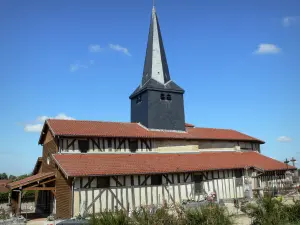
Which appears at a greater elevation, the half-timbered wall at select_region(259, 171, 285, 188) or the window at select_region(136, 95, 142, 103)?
the window at select_region(136, 95, 142, 103)

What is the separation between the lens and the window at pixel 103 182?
15318mm

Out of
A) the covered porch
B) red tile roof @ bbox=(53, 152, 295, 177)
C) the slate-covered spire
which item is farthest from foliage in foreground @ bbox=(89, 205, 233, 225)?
the slate-covered spire

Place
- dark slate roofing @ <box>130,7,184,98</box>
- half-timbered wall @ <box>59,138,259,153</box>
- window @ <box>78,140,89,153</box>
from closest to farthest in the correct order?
1. half-timbered wall @ <box>59,138,259,153</box>
2. window @ <box>78,140,89,153</box>
3. dark slate roofing @ <box>130,7,184,98</box>

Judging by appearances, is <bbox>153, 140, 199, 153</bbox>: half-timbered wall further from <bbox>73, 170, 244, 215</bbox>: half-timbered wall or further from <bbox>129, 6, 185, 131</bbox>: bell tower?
<bbox>73, 170, 244, 215</bbox>: half-timbered wall

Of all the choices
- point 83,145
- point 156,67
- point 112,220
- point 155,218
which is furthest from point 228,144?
point 112,220

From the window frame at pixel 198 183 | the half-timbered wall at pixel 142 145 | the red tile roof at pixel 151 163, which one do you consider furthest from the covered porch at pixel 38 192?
the window frame at pixel 198 183

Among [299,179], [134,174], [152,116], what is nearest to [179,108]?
[152,116]

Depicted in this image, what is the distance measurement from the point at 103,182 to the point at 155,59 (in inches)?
452

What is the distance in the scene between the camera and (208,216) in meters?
8.01

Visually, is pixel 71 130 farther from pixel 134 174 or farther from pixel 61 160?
pixel 134 174

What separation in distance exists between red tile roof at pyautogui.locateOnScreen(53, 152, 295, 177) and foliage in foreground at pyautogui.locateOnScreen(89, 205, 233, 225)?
23.7 ft

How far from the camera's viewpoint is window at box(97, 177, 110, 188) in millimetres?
15318

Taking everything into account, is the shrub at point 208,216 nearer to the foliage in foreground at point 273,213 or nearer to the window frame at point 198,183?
the foliage in foreground at point 273,213

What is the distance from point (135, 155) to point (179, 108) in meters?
6.28
